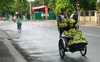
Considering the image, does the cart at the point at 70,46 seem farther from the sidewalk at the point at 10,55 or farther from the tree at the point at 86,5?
the tree at the point at 86,5

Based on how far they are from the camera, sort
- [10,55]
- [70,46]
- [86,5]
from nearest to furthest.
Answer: [70,46] → [10,55] → [86,5]

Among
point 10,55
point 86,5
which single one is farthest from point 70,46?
point 86,5

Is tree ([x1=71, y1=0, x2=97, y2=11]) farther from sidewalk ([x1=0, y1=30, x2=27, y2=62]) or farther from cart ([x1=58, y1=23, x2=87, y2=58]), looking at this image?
cart ([x1=58, y1=23, x2=87, y2=58])

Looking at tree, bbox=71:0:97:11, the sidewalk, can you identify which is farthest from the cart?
tree, bbox=71:0:97:11

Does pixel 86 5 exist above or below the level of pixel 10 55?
above

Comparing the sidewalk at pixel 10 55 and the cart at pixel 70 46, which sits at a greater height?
the cart at pixel 70 46

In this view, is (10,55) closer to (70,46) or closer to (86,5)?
(70,46)

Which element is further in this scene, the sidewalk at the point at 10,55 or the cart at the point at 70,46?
the cart at the point at 70,46

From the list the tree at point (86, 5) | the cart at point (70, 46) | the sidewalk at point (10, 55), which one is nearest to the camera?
the sidewalk at point (10, 55)

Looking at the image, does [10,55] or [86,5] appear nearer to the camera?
[10,55]

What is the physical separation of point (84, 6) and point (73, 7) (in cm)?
280

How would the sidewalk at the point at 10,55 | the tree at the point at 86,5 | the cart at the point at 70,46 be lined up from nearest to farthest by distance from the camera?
1. the sidewalk at the point at 10,55
2. the cart at the point at 70,46
3. the tree at the point at 86,5

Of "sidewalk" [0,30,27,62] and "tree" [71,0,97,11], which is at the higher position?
"tree" [71,0,97,11]

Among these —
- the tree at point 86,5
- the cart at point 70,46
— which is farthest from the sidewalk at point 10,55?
the tree at point 86,5
